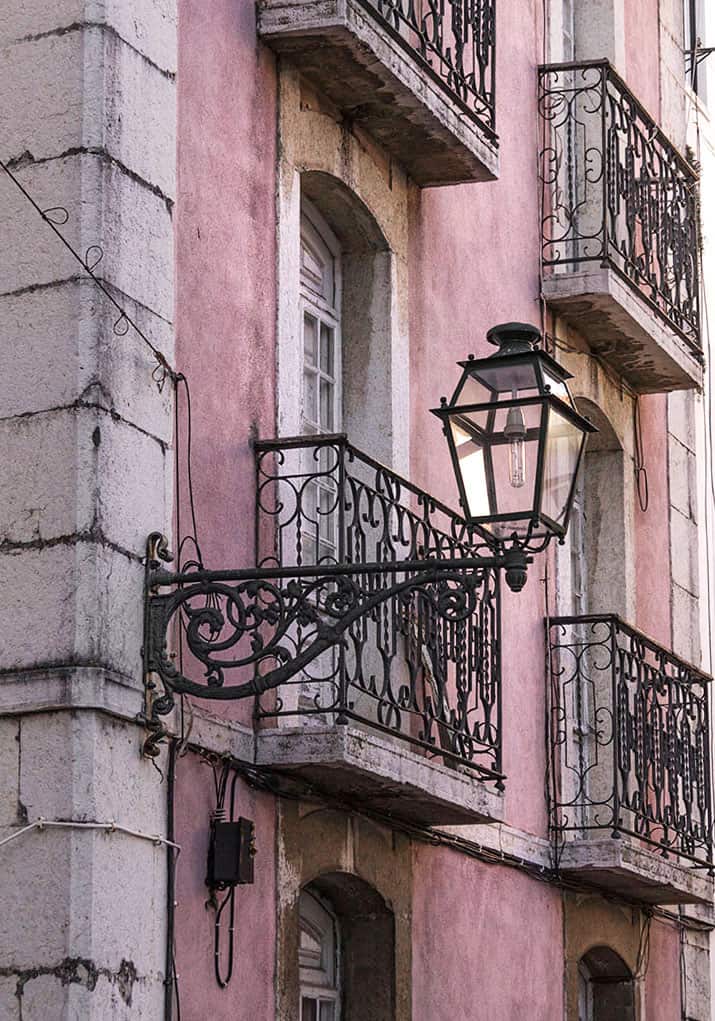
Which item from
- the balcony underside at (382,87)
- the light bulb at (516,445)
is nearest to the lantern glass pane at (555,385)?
the light bulb at (516,445)

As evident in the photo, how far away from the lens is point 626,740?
1373 centimetres

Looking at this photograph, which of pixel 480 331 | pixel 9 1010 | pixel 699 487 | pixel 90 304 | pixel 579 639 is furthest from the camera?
pixel 699 487

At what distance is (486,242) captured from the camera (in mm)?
13461

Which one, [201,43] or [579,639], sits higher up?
[201,43]

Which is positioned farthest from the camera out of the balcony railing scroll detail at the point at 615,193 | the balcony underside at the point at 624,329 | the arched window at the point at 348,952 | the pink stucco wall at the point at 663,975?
the pink stucco wall at the point at 663,975

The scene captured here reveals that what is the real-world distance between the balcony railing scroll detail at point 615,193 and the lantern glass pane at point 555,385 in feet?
15.4

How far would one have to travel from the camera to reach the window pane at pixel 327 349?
1185 centimetres

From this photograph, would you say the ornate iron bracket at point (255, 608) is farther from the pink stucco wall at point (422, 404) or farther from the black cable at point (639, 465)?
the black cable at point (639, 465)

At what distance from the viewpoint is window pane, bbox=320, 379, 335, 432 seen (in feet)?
38.7

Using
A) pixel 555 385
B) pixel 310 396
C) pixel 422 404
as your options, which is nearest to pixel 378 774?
pixel 555 385

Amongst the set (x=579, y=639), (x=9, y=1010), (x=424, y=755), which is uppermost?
(x=579, y=639)

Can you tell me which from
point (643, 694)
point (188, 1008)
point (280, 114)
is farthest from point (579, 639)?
point (188, 1008)

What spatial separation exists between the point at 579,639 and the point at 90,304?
6.01m

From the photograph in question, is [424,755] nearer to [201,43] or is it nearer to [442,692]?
[442,692]
